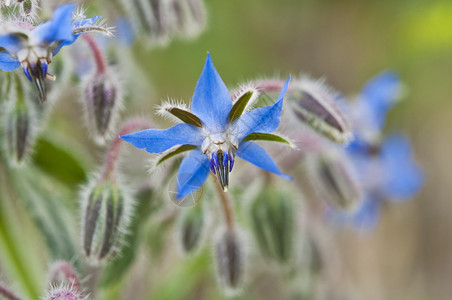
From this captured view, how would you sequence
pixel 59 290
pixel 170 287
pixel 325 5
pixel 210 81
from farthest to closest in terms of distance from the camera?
pixel 325 5
pixel 170 287
pixel 59 290
pixel 210 81

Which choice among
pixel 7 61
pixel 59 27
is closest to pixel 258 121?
pixel 59 27

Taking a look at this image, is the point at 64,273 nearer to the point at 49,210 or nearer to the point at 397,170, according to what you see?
the point at 49,210

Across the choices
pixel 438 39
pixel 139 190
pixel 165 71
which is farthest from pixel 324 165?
pixel 165 71

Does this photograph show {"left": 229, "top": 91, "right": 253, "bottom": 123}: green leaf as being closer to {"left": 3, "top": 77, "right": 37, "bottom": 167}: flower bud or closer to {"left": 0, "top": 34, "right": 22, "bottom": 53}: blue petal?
{"left": 0, "top": 34, "right": 22, "bottom": 53}: blue petal

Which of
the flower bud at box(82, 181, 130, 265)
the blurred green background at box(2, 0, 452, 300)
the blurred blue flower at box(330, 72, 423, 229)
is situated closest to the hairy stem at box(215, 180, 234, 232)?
the flower bud at box(82, 181, 130, 265)

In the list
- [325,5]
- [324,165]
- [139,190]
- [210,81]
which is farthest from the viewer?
[325,5]

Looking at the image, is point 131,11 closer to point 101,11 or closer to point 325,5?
point 101,11
